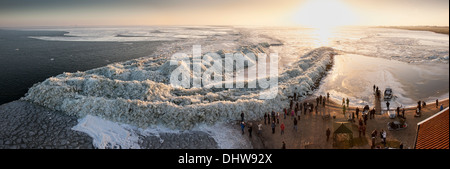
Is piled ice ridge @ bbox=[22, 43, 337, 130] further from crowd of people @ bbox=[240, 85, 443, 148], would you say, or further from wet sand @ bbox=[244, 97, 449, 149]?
wet sand @ bbox=[244, 97, 449, 149]

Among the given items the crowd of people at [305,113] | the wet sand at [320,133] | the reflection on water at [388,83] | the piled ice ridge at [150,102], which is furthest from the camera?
the reflection on water at [388,83]

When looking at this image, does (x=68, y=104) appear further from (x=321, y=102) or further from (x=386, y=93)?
(x=386, y=93)

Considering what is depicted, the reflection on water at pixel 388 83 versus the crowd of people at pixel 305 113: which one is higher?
the reflection on water at pixel 388 83

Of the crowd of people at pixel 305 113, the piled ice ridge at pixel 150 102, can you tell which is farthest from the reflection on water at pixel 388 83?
the piled ice ridge at pixel 150 102

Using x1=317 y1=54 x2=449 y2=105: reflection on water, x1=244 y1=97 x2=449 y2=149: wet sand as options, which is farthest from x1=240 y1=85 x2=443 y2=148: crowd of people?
x1=317 y1=54 x2=449 y2=105: reflection on water

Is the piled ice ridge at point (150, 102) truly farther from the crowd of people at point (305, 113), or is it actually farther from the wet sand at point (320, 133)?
the wet sand at point (320, 133)

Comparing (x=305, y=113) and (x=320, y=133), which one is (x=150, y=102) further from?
(x=320, y=133)

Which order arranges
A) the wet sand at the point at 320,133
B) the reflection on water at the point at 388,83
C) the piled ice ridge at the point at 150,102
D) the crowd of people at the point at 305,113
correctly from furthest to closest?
the reflection on water at the point at 388,83
the piled ice ridge at the point at 150,102
the crowd of people at the point at 305,113
the wet sand at the point at 320,133
